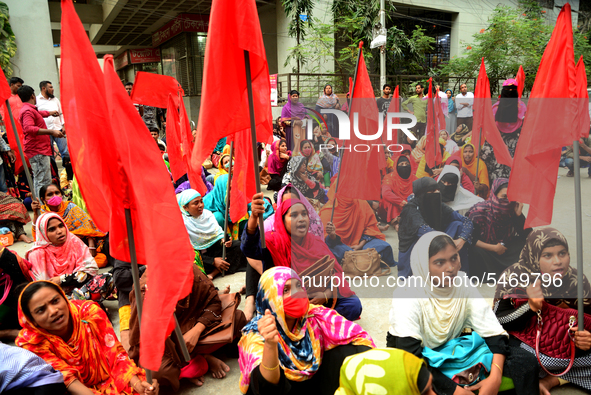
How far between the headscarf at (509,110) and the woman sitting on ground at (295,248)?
2767 mm

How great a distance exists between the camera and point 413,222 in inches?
131

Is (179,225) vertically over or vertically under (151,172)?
under

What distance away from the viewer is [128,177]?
5.71ft

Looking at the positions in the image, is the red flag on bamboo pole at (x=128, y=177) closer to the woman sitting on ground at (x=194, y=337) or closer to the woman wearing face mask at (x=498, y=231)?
the woman sitting on ground at (x=194, y=337)

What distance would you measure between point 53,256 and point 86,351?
139 centimetres

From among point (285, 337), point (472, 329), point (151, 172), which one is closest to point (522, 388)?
point (472, 329)

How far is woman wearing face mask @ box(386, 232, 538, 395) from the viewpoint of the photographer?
5.85 feet

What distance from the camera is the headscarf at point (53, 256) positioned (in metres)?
2.97

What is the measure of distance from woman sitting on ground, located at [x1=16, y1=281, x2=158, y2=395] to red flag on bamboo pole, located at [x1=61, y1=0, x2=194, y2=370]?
1.42 feet

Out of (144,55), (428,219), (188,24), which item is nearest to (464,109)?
(428,219)

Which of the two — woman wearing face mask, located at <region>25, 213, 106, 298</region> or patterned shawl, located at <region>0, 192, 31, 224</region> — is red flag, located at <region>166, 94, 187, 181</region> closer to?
woman wearing face mask, located at <region>25, 213, 106, 298</region>

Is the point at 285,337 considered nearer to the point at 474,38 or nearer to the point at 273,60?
the point at 273,60

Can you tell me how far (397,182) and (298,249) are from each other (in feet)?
7.82

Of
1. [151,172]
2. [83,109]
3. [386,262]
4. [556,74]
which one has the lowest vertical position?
[386,262]
